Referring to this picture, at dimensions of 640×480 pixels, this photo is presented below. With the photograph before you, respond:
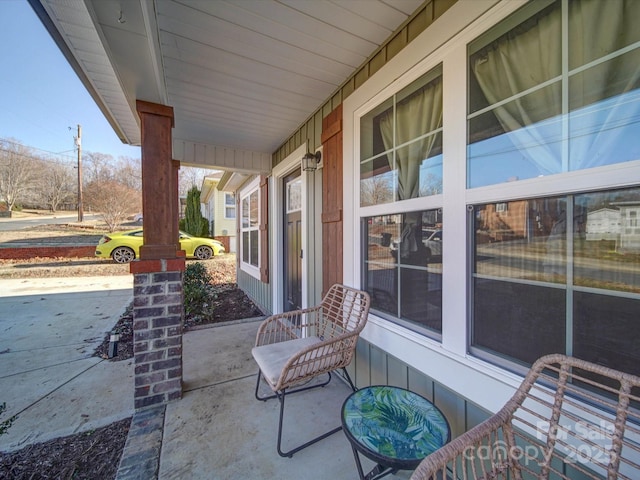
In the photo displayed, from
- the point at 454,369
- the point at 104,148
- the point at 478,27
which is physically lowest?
the point at 454,369

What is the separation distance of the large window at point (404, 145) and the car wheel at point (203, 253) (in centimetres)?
916

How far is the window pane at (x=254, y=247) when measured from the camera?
4914 mm

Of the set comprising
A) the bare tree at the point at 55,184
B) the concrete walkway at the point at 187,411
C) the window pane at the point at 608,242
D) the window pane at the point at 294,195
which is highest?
the bare tree at the point at 55,184

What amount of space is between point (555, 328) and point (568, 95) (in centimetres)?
87

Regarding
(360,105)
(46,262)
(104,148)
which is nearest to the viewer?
(360,105)

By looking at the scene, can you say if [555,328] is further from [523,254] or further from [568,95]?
[568,95]

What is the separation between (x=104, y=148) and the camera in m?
18.0

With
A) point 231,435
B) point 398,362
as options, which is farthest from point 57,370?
point 398,362

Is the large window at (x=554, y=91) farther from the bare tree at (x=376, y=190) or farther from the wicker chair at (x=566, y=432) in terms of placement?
the wicker chair at (x=566, y=432)

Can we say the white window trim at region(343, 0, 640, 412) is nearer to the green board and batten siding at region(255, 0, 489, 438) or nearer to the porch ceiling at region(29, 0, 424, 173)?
the green board and batten siding at region(255, 0, 489, 438)

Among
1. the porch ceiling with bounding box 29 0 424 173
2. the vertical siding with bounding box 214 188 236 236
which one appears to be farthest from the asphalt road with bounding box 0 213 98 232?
the porch ceiling with bounding box 29 0 424 173

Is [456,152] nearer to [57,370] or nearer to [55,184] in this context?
[57,370]

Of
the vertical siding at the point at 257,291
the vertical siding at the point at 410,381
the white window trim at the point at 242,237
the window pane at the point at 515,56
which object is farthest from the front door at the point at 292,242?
the window pane at the point at 515,56

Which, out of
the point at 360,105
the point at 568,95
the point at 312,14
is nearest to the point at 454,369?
the point at 568,95
